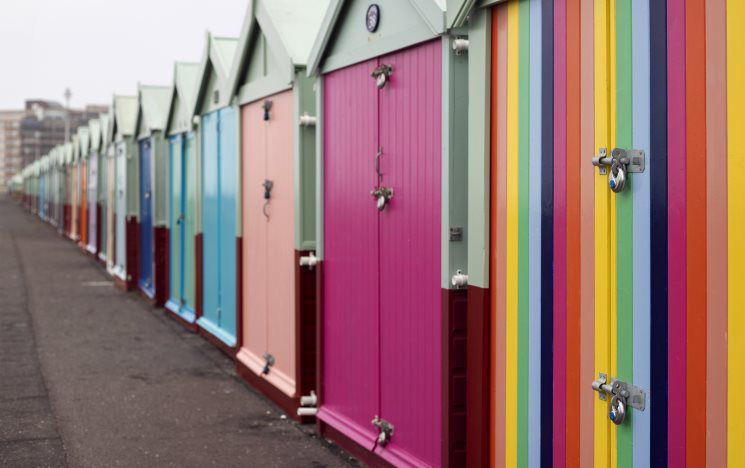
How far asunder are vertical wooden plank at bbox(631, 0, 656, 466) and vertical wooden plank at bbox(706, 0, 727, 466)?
0.87 feet

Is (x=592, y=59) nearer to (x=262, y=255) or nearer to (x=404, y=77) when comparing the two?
(x=404, y=77)

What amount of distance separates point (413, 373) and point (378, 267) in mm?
707

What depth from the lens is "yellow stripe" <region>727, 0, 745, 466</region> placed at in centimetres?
282

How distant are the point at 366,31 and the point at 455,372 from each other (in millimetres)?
2183

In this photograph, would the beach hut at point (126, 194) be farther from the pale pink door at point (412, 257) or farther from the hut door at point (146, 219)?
the pale pink door at point (412, 257)

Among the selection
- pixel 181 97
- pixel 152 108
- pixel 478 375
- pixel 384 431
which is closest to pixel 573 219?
pixel 478 375

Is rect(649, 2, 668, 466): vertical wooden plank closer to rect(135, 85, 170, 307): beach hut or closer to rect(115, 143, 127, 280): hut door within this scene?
rect(135, 85, 170, 307): beach hut

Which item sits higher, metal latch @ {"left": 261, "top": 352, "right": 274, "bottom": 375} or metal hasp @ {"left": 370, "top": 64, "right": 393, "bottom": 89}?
metal hasp @ {"left": 370, "top": 64, "right": 393, "bottom": 89}

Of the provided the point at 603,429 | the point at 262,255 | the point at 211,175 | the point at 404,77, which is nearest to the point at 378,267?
the point at 404,77

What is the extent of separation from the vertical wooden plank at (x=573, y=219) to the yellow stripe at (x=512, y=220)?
0.39 m

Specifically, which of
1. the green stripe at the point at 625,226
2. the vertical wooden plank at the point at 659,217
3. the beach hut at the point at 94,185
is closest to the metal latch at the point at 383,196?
the green stripe at the point at 625,226

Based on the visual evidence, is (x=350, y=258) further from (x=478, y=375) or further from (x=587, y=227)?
(x=587, y=227)

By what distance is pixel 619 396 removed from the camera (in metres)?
3.35

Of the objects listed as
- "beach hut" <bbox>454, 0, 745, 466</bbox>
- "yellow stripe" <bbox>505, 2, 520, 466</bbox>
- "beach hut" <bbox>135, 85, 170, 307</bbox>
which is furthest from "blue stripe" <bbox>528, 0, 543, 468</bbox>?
"beach hut" <bbox>135, 85, 170, 307</bbox>
